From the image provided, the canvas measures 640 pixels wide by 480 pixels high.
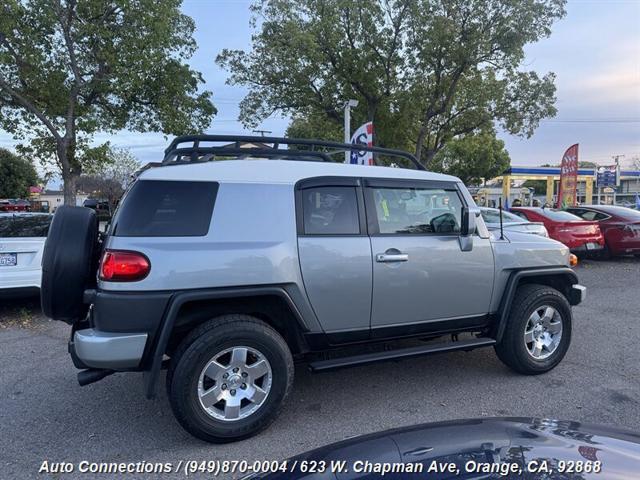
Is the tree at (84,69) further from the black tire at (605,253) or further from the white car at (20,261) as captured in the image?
the black tire at (605,253)

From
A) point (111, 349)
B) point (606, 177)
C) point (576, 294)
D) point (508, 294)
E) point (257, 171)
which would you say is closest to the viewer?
point (111, 349)

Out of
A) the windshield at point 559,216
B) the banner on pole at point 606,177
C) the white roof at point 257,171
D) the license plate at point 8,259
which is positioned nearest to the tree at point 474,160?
the banner on pole at point 606,177

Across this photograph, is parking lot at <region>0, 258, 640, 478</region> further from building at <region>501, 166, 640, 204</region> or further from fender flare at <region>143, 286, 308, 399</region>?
building at <region>501, 166, 640, 204</region>

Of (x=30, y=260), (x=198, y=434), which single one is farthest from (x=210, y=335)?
(x=30, y=260)

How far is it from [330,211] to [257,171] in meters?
0.63

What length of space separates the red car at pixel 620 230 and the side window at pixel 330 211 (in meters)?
10.5

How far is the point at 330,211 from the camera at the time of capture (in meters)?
3.71

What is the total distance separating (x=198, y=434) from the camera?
10.5 ft

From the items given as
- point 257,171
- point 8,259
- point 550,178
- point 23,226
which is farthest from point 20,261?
point 550,178

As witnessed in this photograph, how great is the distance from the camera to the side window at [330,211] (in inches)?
142

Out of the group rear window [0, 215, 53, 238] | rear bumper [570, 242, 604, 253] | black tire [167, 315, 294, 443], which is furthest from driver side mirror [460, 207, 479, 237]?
rear bumper [570, 242, 604, 253]

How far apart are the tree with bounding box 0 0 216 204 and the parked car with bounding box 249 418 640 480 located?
537 inches

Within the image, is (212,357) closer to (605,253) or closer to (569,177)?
(605,253)

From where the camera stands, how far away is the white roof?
3.40m
